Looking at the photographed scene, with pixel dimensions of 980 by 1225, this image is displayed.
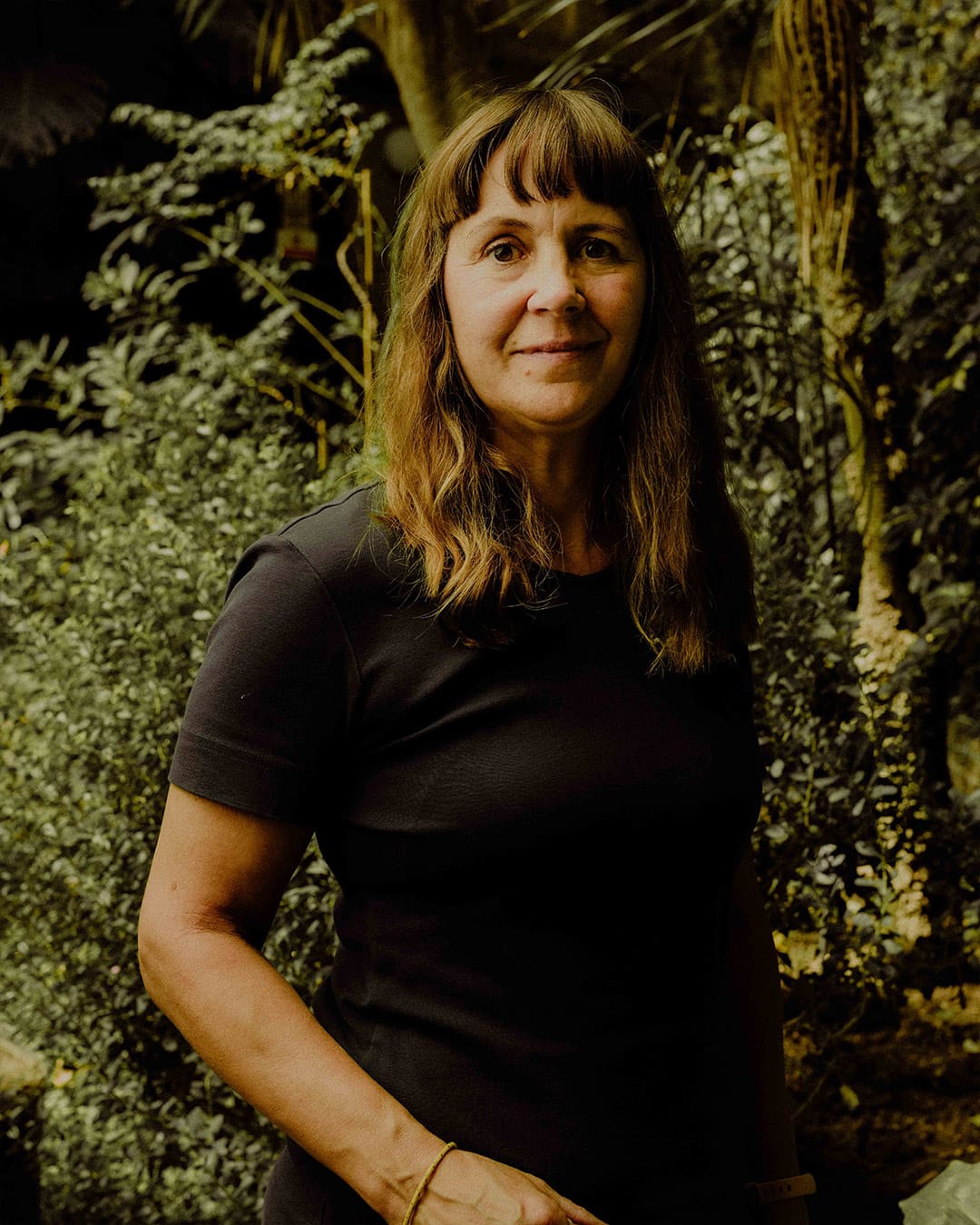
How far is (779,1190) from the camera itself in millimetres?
1491

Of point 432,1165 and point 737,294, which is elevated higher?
point 737,294

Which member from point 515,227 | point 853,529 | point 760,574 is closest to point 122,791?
point 760,574

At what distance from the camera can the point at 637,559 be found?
1453mm

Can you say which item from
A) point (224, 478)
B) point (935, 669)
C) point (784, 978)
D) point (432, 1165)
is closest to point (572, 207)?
point (432, 1165)

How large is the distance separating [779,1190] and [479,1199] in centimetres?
55

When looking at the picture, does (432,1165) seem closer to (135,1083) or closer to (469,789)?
(469,789)

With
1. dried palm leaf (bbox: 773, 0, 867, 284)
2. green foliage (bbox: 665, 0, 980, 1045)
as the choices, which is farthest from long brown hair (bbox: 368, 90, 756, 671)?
dried palm leaf (bbox: 773, 0, 867, 284)

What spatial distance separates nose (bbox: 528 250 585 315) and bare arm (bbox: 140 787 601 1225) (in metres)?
0.61

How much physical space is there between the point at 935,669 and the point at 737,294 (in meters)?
1.27

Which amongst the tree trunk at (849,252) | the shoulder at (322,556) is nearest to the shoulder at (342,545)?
the shoulder at (322,556)

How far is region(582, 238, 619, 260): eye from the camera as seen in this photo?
4.48ft

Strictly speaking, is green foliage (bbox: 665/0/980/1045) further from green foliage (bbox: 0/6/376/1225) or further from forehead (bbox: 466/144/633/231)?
forehead (bbox: 466/144/633/231)

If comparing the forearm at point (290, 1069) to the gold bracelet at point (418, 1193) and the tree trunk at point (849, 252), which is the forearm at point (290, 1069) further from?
the tree trunk at point (849, 252)

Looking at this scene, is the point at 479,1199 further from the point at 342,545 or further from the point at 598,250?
the point at 598,250
